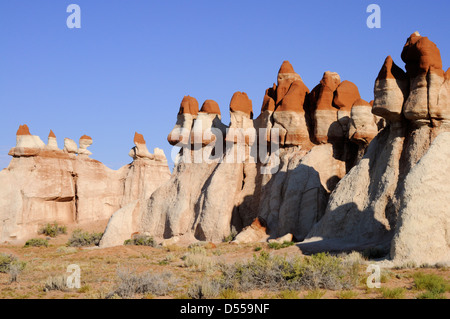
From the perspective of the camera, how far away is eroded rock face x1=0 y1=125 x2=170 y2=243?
39.5 metres

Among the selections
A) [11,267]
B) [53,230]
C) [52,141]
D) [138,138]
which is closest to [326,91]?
[11,267]

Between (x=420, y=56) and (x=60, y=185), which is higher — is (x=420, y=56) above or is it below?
above

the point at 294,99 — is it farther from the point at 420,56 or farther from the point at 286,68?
the point at 420,56

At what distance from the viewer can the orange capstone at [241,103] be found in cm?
3078

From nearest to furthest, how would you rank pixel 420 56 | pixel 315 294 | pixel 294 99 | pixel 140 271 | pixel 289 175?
pixel 315 294, pixel 140 271, pixel 420 56, pixel 289 175, pixel 294 99

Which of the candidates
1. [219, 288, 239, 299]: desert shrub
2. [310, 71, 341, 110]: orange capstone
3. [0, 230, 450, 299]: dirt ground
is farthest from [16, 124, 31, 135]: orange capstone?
[219, 288, 239, 299]: desert shrub

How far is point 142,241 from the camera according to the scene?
28.2 metres

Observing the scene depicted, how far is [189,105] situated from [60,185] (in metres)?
14.0

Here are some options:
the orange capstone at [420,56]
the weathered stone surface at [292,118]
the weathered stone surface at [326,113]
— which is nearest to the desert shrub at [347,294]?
the orange capstone at [420,56]

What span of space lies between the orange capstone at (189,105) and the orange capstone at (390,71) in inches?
624

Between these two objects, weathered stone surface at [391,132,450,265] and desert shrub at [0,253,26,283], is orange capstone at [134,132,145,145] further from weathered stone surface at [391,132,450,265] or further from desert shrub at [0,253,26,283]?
weathered stone surface at [391,132,450,265]

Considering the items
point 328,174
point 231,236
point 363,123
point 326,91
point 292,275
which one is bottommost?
point 231,236
